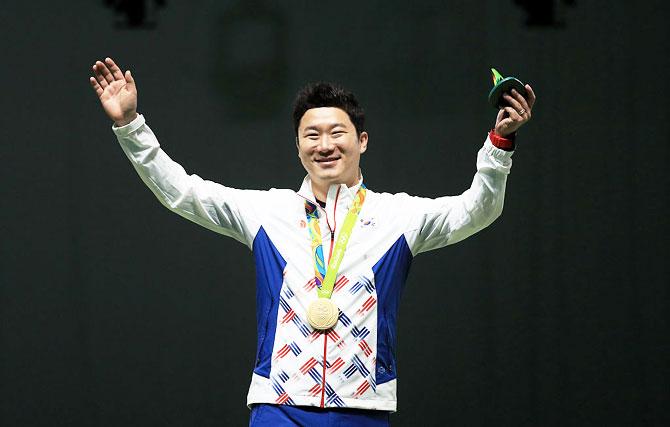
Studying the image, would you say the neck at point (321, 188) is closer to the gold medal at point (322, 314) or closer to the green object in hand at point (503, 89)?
the gold medal at point (322, 314)

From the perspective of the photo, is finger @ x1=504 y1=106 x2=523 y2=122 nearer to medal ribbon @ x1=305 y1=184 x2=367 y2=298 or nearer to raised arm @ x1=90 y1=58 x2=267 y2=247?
medal ribbon @ x1=305 y1=184 x2=367 y2=298

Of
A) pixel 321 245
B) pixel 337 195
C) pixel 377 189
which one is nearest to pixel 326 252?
pixel 321 245

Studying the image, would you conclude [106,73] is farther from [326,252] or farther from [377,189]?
[377,189]

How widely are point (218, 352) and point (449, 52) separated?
1.58m

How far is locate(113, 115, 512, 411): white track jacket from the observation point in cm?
246

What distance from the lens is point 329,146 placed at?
2.66 metres

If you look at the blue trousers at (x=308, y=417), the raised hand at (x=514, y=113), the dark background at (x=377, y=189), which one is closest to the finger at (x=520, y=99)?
the raised hand at (x=514, y=113)

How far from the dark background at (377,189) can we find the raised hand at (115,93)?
1.68 m

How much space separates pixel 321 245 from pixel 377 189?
1739mm

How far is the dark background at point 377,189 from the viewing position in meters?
4.25

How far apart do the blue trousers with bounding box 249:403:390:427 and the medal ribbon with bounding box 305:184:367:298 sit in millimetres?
279

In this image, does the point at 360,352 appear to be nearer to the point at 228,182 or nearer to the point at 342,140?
the point at 342,140

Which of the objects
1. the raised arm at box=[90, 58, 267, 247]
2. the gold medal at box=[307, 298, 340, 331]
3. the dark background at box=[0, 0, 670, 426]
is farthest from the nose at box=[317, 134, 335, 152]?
the dark background at box=[0, 0, 670, 426]

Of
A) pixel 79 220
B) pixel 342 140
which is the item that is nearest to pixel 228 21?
pixel 79 220
